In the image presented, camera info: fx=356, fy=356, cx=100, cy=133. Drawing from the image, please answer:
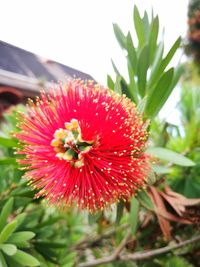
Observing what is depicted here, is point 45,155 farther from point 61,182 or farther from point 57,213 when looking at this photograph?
point 57,213

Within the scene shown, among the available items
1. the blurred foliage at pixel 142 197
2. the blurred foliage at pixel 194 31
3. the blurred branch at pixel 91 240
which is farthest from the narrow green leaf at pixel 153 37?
the blurred foliage at pixel 194 31

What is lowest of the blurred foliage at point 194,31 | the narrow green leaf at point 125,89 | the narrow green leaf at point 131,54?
the narrow green leaf at point 125,89

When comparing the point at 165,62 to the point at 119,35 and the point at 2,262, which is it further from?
the point at 2,262

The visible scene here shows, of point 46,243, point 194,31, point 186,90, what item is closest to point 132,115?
point 46,243

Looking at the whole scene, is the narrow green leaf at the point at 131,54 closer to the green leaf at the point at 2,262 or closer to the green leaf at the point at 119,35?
the green leaf at the point at 119,35

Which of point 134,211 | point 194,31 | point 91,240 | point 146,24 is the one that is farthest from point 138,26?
point 194,31

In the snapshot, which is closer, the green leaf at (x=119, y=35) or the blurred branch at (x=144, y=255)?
the green leaf at (x=119, y=35)

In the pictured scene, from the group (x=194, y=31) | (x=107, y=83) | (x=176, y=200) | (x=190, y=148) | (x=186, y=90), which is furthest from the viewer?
(x=194, y=31)
